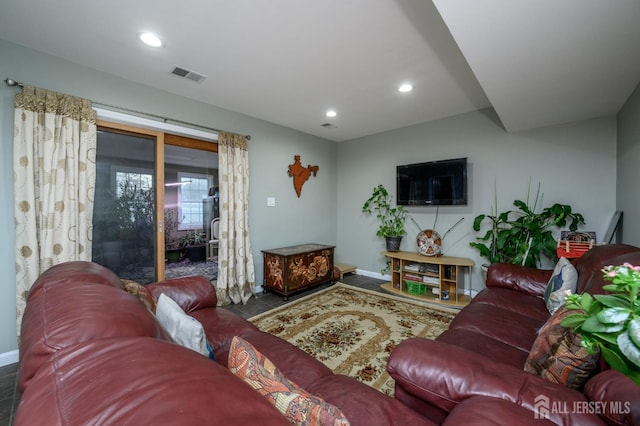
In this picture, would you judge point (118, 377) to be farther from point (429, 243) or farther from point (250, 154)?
point (429, 243)

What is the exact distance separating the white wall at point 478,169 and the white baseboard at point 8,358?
4.17 m

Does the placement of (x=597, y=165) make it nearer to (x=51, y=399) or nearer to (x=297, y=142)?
(x=297, y=142)

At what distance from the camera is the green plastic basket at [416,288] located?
3.57 m

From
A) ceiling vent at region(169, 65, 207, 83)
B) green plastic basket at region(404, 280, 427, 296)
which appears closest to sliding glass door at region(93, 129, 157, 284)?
ceiling vent at region(169, 65, 207, 83)

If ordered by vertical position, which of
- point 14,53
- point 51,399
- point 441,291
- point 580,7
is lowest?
point 441,291

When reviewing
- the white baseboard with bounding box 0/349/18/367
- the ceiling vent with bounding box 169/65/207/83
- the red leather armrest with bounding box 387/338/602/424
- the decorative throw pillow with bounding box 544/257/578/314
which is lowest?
the white baseboard with bounding box 0/349/18/367

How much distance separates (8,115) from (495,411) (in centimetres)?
355

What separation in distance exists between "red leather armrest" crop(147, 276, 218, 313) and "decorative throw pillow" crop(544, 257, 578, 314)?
2346 millimetres

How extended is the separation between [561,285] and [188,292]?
259 centimetres

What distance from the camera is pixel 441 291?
338 cm

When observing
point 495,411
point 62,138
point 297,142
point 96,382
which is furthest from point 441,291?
point 62,138

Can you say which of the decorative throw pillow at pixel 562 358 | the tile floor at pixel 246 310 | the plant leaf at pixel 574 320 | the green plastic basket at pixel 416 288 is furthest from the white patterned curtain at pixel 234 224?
the plant leaf at pixel 574 320

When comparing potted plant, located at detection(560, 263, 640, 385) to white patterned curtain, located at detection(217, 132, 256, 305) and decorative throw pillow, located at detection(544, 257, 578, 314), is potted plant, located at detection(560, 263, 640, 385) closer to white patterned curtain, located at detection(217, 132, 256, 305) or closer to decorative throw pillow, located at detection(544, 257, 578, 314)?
decorative throw pillow, located at detection(544, 257, 578, 314)

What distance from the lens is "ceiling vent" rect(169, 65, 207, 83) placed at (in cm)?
238
